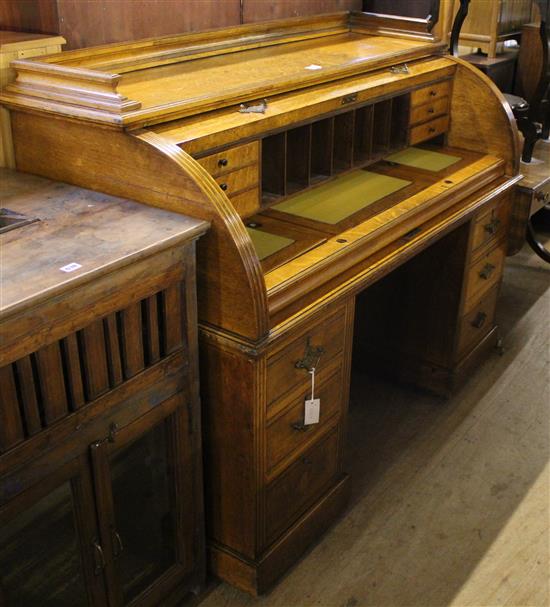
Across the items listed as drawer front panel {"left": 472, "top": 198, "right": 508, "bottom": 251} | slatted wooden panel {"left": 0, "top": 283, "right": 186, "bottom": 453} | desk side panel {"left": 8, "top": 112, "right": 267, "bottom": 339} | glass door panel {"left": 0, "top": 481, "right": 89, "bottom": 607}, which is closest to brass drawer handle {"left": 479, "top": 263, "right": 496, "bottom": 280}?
drawer front panel {"left": 472, "top": 198, "right": 508, "bottom": 251}

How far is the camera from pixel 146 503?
192 centimetres

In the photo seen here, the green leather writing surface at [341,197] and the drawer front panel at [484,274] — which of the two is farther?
the drawer front panel at [484,274]

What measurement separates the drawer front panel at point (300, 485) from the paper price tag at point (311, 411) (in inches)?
5.9

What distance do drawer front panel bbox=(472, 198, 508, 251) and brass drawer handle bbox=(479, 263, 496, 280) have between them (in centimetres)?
10

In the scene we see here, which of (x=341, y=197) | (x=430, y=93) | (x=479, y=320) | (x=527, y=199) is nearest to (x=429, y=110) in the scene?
(x=430, y=93)

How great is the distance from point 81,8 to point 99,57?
13cm

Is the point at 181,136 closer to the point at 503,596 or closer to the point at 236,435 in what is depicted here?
the point at 236,435

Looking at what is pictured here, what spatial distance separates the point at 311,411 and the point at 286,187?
26.3 inches

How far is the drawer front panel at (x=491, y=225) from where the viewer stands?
291 centimetres

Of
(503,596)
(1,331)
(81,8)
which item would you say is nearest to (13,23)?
(81,8)

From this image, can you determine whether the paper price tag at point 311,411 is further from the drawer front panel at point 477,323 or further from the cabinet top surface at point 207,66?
the drawer front panel at point 477,323

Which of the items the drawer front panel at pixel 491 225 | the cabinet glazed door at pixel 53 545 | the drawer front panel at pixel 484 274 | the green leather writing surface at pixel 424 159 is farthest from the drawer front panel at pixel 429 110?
the cabinet glazed door at pixel 53 545

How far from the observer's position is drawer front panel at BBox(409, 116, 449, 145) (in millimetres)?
2787

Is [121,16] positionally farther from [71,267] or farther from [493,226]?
[493,226]
